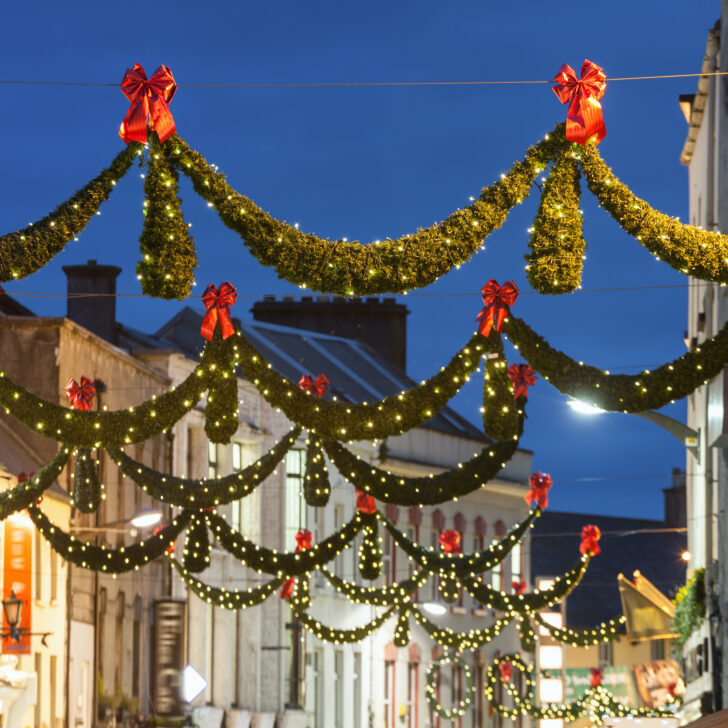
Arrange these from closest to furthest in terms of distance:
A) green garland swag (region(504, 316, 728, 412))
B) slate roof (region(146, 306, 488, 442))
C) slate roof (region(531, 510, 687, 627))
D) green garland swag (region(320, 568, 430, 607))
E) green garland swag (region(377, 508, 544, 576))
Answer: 1. green garland swag (region(504, 316, 728, 412))
2. green garland swag (region(377, 508, 544, 576))
3. green garland swag (region(320, 568, 430, 607))
4. slate roof (region(146, 306, 488, 442))
5. slate roof (region(531, 510, 687, 627))

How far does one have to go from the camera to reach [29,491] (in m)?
21.4

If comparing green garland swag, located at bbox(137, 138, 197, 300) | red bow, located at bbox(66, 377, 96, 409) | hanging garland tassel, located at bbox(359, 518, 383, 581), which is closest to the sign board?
hanging garland tassel, located at bbox(359, 518, 383, 581)

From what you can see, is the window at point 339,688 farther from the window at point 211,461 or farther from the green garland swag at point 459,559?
the green garland swag at point 459,559

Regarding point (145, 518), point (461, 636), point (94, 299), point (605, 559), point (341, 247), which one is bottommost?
point (461, 636)

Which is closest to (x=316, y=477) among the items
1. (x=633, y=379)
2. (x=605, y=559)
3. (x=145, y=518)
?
(x=145, y=518)

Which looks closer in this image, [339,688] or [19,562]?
[19,562]

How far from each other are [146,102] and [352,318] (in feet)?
139

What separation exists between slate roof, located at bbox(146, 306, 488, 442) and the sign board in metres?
6.55

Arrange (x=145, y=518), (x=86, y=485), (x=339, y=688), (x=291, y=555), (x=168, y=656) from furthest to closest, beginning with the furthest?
(x=339, y=688) → (x=168, y=656) → (x=145, y=518) → (x=291, y=555) → (x=86, y=485)

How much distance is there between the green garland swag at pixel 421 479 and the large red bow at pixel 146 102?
17.9ft

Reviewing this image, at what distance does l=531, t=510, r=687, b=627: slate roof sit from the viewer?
69.4 meters

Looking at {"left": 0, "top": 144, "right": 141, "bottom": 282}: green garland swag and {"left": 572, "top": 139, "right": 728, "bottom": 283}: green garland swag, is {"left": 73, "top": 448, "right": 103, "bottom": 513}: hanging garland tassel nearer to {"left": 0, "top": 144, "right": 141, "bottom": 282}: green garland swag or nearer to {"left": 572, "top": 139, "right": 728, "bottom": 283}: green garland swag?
{"left": 0, "top": 144, "right": 141, "bottom": 282}: green garland swag

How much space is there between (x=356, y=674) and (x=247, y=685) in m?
5.69

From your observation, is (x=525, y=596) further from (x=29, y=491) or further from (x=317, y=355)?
(x=317, y=355)
